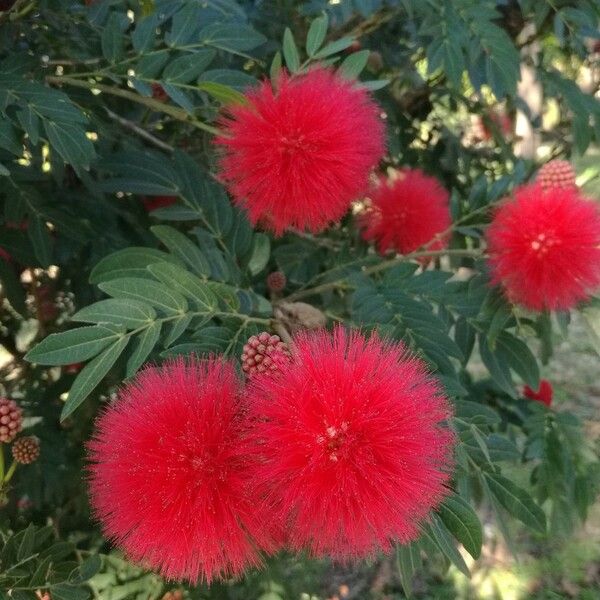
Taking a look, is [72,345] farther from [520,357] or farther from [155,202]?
[155,202]

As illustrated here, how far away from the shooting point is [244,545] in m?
0.95

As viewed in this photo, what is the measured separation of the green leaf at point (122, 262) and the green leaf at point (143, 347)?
0.19 meters

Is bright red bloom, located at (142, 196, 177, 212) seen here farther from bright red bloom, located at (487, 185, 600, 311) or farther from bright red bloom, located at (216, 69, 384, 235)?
bright red bloom, located at (487, 185, 600, 311)

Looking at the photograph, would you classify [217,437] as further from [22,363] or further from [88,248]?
[22,363]

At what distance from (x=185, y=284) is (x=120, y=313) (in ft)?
0.41

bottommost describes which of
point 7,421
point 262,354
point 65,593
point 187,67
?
point 65,593

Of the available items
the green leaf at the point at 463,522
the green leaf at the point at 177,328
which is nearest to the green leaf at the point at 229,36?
the green leaf at the point at 177,328

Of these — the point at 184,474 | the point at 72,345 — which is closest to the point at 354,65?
the point at 72,345

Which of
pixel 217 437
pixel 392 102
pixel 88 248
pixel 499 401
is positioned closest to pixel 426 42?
pixel 392 102

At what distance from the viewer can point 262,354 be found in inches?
40.9

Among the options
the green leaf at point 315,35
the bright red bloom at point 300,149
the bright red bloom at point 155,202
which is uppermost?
the green leaf at point 315,35

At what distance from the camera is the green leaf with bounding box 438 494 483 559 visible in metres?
1.00

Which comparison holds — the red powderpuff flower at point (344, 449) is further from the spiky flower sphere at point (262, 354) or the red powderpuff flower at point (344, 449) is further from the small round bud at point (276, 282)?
the small round bud at point (276, 282)

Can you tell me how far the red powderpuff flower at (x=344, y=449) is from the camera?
837 mm
